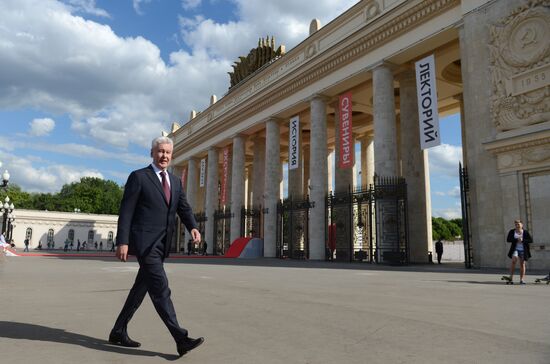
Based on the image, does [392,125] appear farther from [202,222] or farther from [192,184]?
[192,184]

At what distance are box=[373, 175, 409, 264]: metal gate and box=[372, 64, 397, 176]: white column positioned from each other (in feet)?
2.40

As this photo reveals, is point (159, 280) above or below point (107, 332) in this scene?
above

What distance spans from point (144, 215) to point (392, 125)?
19.3 meters

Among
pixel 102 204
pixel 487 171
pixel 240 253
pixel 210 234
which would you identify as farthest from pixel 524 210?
pixel 102 204

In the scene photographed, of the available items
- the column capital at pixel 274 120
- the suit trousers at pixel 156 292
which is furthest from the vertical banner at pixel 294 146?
the suit trousers at pixel 156 292

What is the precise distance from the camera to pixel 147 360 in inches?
137

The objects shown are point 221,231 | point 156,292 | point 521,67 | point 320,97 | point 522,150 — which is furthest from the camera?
point 221,231

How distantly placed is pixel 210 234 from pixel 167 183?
3660 centimetres

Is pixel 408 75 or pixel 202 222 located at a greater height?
pixel 408 75

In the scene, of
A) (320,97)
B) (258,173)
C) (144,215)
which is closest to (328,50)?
(320,97)

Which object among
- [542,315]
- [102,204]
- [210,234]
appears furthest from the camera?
[102,204]

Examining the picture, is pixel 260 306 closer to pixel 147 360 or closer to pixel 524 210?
pixel 147 360

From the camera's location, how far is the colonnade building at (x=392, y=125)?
15.0 m

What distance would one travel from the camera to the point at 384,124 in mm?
21594
